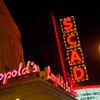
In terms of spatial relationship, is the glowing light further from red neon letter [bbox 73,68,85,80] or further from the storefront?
the storefront

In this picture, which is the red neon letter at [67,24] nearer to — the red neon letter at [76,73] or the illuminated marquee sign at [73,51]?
the illuminated marquee sign at [73,51]

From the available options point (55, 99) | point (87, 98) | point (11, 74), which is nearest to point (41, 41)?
point (87, 98)

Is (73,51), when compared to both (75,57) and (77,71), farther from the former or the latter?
(77,71)

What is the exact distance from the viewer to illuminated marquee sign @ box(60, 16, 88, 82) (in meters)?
21.8

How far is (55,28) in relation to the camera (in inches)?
949

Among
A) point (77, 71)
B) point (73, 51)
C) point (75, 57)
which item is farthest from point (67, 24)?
point (77, 71)

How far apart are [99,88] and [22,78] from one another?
53.4 ft

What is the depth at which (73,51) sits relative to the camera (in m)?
22.6

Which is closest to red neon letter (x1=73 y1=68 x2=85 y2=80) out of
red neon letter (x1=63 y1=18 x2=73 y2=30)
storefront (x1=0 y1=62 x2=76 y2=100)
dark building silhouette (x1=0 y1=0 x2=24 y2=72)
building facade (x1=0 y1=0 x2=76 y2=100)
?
red neon letter (x1=63 y1=18 x2=73 y2=30)

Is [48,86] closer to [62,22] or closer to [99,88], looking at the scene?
[62,22]

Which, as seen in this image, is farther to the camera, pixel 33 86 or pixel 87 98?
pixel 87 98

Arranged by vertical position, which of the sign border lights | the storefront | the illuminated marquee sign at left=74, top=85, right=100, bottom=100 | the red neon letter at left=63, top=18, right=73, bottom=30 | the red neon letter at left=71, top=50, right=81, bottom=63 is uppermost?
the red neon letter at left=63, top=18, right=73, bottom=30

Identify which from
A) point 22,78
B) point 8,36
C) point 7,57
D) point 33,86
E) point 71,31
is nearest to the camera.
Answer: point 33,86

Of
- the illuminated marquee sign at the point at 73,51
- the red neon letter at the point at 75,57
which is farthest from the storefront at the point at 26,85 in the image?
the red neon letter at the point at 75,57
